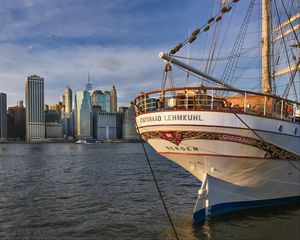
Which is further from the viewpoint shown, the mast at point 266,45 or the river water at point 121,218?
the mast at point 266,45

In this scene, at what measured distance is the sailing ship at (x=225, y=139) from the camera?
14.9m

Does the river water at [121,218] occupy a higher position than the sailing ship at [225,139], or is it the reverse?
the sailing ship at [225,139]

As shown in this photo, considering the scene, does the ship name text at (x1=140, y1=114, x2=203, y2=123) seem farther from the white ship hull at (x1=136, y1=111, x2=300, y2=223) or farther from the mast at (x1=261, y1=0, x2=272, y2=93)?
the mast at (x1=261, y1=0, x2=272, y2=93)

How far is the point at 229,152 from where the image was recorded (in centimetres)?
1527

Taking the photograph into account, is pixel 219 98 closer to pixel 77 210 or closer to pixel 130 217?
pixel 130 217

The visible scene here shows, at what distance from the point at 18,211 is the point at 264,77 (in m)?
14.6

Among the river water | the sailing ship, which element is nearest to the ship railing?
the sailing ship

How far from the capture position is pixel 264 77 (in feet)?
66.0

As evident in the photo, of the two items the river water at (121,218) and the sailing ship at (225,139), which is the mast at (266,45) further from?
the river water at (121,218)

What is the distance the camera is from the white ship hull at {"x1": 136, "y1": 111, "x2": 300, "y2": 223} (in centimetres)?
1487

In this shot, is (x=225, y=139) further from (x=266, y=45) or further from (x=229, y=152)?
(x=266, y=45)

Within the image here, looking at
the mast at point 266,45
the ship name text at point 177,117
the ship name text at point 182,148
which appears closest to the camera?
the ship name text at point 177,117

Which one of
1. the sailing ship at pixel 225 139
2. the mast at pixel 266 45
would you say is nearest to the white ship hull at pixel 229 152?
the sailing ship at pixel 225 139

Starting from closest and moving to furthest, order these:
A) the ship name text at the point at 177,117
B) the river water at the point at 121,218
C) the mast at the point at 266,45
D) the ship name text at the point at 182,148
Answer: the ship name text at the point at 177,117 < the river water at the point at 121,218 < the ship name text at the point at 182,148 < the mast at the point at 266,45
